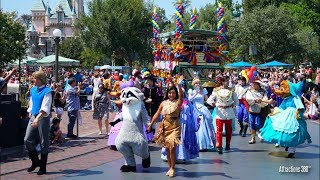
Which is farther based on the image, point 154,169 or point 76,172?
point 154,169

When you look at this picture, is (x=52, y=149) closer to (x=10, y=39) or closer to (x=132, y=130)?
(x=132, y=130)

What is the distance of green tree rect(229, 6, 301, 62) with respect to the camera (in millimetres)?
43312

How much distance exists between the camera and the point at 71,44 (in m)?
73.9

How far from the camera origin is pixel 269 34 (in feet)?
143

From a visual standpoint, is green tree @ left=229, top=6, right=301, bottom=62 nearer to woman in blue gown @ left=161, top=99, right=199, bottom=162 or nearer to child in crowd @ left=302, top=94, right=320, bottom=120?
child in crowd @ left=302, top=94, right=320, bottom=120

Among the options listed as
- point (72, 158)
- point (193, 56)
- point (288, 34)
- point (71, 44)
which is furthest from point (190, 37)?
point (71, 44)

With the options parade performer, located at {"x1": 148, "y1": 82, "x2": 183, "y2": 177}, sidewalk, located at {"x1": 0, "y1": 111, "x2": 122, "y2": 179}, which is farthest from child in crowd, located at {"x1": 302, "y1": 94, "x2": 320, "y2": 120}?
parade performer, located at {"x1": 148, "y1": 82, "x2": 183, "y2": 177}

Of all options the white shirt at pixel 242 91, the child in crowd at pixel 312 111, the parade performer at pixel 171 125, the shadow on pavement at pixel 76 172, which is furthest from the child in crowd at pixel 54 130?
the child in crowd at pixel 312 111

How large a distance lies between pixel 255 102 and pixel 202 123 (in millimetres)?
1706

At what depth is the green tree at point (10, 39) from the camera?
132 ft

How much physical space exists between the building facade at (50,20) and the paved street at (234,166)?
322 ft

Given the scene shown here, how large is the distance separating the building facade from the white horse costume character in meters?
99.4

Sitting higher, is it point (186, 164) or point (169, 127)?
point (169, 127)

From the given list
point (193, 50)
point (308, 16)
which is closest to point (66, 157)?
point (193, 50)
